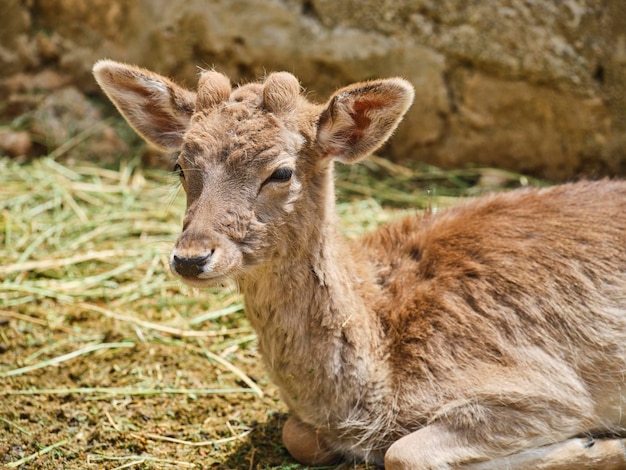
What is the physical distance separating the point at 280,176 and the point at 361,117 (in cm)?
63

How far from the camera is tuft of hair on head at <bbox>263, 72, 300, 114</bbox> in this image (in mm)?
4531

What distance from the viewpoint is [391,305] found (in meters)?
4.90

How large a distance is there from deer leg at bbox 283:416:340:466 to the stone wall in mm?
4483

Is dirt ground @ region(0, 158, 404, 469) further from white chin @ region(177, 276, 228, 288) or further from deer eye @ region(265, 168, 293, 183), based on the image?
white chin @ region(177, 276, 228, 288)

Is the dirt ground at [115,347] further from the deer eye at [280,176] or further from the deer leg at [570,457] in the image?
the deer leg at [570,457]

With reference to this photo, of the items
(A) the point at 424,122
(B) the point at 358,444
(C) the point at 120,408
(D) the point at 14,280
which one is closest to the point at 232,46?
(A) the point at 424,122

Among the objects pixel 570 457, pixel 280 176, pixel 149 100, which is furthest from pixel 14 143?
pixel 570 457

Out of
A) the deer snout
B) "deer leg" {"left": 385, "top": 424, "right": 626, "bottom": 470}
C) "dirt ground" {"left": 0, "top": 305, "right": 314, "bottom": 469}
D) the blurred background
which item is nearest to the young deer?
"deer leg" {"left": 385, "top": 424, "right": 626, "bottom": 470}

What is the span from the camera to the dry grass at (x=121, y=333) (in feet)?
16.2

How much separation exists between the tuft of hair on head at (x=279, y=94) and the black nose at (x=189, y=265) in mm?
968

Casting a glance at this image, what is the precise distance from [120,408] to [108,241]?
2285 millimetres

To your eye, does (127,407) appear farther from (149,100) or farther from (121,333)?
(149,100)

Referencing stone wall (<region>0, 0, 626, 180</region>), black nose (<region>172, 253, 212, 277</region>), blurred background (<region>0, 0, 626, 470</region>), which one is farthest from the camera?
stone wall (<region>0, 0, 626, 180</region>)

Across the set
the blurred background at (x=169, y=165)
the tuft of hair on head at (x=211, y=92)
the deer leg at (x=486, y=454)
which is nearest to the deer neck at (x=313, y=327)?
the deer leg at (x=486, y=454)
